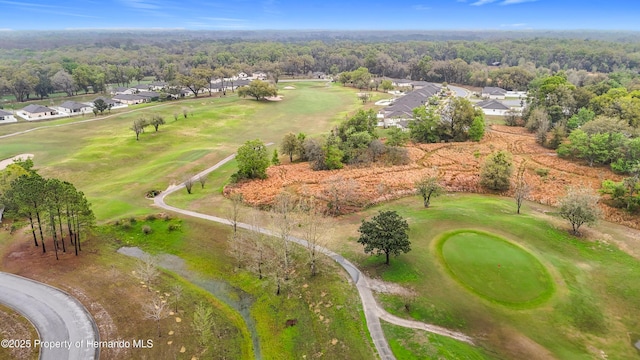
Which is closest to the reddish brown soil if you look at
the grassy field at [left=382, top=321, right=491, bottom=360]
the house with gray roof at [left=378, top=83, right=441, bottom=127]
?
the grassy field at [left=382, top=321, right=491, bottom=360]

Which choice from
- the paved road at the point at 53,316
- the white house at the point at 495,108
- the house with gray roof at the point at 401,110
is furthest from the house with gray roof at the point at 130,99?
the white house at the point at 495,108

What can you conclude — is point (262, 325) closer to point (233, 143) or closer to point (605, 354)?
point (605, 354)

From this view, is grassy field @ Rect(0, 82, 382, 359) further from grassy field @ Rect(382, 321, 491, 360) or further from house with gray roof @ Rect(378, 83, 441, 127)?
house with gray roof @ Rect(378, 83, 441, 127)

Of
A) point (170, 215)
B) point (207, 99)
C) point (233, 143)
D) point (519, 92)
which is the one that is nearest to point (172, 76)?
point (207, 99)

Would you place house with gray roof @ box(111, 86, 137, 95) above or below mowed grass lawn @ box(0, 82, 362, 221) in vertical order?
above

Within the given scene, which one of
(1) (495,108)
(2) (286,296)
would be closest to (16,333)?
(2) (286,296)

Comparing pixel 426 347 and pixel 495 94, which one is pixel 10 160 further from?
pixel 495 94

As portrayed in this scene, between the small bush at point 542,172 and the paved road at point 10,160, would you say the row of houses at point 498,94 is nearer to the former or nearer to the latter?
the small bush at point 542,172
